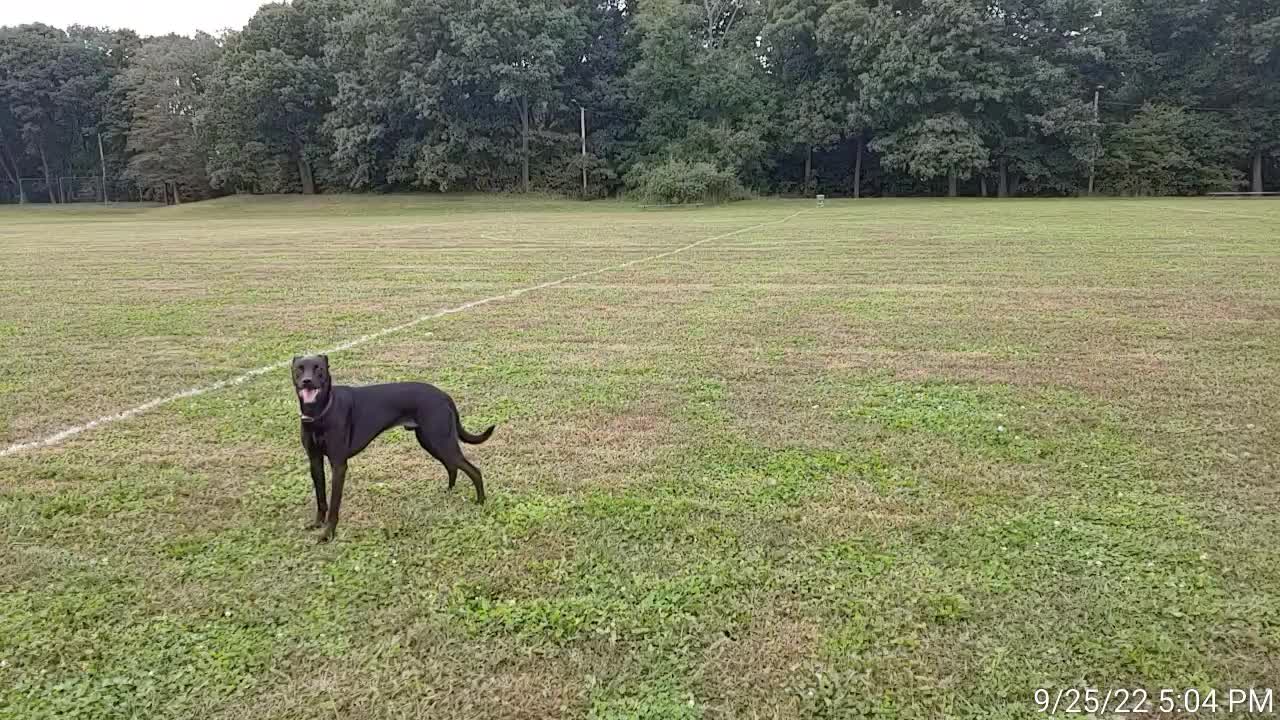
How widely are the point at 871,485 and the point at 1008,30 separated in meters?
45.7

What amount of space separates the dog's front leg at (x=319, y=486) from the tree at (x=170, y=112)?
51.9 m

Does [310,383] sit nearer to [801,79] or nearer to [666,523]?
[666,523]

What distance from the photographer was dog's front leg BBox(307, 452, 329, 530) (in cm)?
319

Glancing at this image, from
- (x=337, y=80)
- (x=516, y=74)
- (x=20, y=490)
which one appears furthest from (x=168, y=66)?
(x=20, y=490)

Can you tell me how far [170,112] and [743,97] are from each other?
33145 mm

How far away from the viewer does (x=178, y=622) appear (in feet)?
8.89

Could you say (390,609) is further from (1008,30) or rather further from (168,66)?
(168,66)

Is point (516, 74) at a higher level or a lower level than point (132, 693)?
higher

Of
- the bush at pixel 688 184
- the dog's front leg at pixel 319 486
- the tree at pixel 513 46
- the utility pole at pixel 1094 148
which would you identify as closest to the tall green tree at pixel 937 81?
the utility pole at pixel 1094 148

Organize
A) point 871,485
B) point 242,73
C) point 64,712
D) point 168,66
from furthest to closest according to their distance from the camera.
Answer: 1. point 168,66
2. point 242,73
3. point 871,485
4. point 64,712

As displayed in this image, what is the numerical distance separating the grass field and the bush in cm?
2990

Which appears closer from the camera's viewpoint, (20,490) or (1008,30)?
(20,490)

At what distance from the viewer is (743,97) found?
44.2 meters

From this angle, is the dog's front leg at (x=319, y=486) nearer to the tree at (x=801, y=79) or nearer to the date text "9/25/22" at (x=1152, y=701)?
the date text "9/25/22" at (x=1152, y=701)
